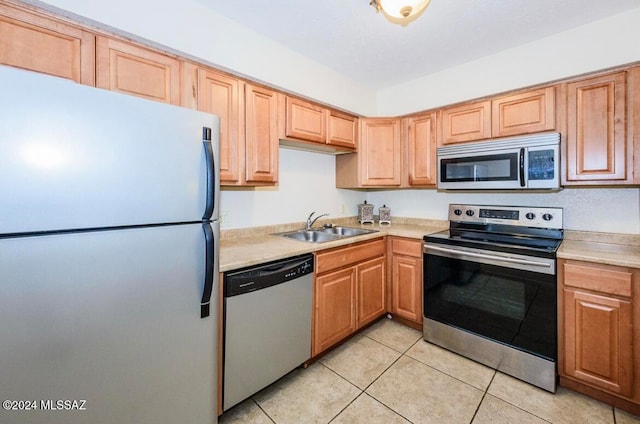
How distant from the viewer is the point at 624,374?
1585 mm

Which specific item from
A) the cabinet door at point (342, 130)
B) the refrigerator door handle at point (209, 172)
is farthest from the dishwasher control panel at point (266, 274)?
the cabinet door at point (342, 130)

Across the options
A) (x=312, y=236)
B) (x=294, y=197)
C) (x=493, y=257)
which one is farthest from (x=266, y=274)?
(x=493, y=257)

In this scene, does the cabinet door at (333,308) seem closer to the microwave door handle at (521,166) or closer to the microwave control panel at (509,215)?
the microwave control panel at (509,215)

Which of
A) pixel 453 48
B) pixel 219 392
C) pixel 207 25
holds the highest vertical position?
pixel 453 48

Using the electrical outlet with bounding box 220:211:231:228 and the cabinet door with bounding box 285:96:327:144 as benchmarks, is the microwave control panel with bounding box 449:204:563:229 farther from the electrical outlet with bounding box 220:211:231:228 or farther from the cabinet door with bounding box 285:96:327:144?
the electrical outlet with bounding box 220:211:231:228

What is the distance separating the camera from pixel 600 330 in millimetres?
1646

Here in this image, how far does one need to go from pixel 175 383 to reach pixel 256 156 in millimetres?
1437

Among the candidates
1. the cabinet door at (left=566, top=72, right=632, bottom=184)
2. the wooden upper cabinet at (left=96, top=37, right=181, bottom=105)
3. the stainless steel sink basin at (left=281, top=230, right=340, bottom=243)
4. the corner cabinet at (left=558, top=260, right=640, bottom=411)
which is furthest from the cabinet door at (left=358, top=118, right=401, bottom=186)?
the wooden upper cabinet at (left=96, top=37, right=181, bottom=105)

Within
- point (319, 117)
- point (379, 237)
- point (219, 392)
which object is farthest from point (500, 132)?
point (219, 392)

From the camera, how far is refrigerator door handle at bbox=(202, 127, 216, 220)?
1306mm

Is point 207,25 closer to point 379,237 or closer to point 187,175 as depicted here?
point 187,175

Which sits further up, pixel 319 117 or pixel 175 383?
pixel 319 117

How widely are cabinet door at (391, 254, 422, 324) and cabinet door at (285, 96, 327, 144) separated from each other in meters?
1.38

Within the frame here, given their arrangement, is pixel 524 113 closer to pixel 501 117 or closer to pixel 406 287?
pixel 501 117
